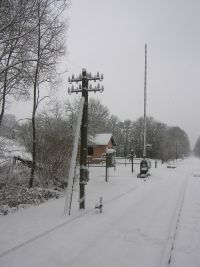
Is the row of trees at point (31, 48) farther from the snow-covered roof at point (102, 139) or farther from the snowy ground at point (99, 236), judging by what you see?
A: the snow-covered roof at point (102, 139)

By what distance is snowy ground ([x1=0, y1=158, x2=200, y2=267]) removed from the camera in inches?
261

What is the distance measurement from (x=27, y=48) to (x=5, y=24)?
93.6 inches

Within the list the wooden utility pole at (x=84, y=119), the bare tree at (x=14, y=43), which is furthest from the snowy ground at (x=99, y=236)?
the bare tree at (x=14, y=43)

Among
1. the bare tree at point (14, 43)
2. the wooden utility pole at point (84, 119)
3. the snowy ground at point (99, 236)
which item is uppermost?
the bare tree at point (14, 43)

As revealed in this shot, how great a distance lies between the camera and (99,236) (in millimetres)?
8281

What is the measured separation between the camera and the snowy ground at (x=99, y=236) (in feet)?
21.8

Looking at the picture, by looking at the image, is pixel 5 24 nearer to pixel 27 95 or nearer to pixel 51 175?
pixel 27 95

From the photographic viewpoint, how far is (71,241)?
25.5 feet

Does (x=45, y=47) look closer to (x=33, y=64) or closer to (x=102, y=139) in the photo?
(x=33, y=64)

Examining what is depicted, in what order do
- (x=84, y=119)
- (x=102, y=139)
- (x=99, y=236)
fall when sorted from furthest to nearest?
(x=102, y=139) → (x=84, y=119) → (x=99, y=236)

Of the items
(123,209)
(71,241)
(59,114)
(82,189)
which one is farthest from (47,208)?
(59,114)

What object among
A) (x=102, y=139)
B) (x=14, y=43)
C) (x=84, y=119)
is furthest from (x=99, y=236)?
(x=102, y=139)

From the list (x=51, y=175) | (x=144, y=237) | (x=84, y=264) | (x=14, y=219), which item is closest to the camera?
(x=84, y=264)

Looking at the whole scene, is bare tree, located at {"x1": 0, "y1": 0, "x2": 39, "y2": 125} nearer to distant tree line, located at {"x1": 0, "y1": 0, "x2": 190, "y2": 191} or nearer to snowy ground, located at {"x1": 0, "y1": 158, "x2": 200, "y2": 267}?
distant tree line, located at {"x1": 0, "y1": 0, "x2": 190, "y2": 191}
